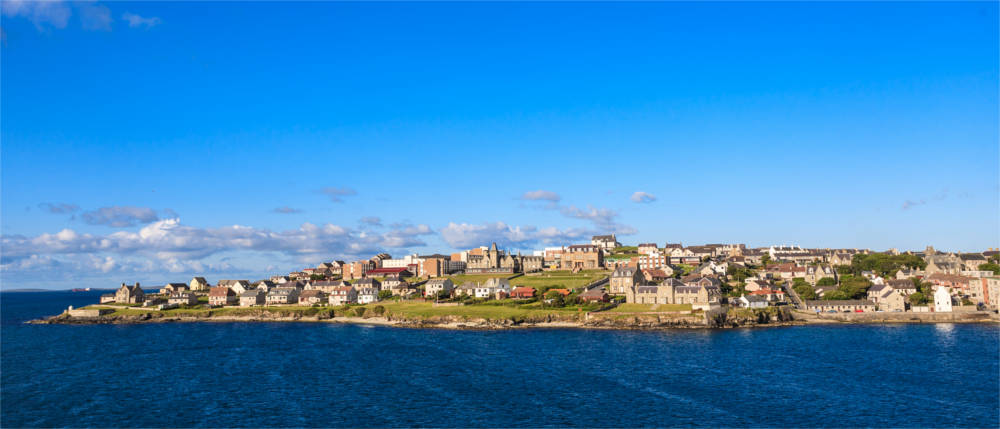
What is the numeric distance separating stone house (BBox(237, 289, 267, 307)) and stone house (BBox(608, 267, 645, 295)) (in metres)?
82.1

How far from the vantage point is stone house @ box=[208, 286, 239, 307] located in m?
143

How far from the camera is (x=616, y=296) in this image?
11675cm

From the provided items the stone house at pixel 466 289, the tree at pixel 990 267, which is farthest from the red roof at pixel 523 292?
the tree at pixel 990 267

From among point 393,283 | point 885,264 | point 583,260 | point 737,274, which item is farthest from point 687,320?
point 393,283

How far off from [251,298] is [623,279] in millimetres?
86149

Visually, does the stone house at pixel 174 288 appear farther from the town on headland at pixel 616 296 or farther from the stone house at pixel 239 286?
the stone house at pixel 239 286

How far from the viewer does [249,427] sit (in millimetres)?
42625

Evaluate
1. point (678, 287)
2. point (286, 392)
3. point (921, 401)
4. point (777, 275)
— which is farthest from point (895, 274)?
point (286, 392)

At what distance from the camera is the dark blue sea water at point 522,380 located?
4444cm

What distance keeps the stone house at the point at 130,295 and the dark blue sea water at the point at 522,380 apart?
6153 centimetres

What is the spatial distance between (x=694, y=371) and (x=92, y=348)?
259 feet

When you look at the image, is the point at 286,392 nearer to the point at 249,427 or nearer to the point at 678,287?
the point at 249,427

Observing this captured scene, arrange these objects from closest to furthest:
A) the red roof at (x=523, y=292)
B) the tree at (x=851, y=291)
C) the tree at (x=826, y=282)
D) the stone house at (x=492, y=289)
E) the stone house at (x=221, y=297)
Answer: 1. the tree at (x=851, y=291)
2. the red roof at (x=523, y=292)
3. the tree at (x=826, y=282)
4. the stone house at (x=492, y=289)
5. the stone house at (x=221, y=297)

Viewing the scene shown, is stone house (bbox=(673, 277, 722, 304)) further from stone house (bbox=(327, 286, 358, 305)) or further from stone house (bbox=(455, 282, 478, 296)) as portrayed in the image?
stone house (bbox=(327, 286, 358, 305))
